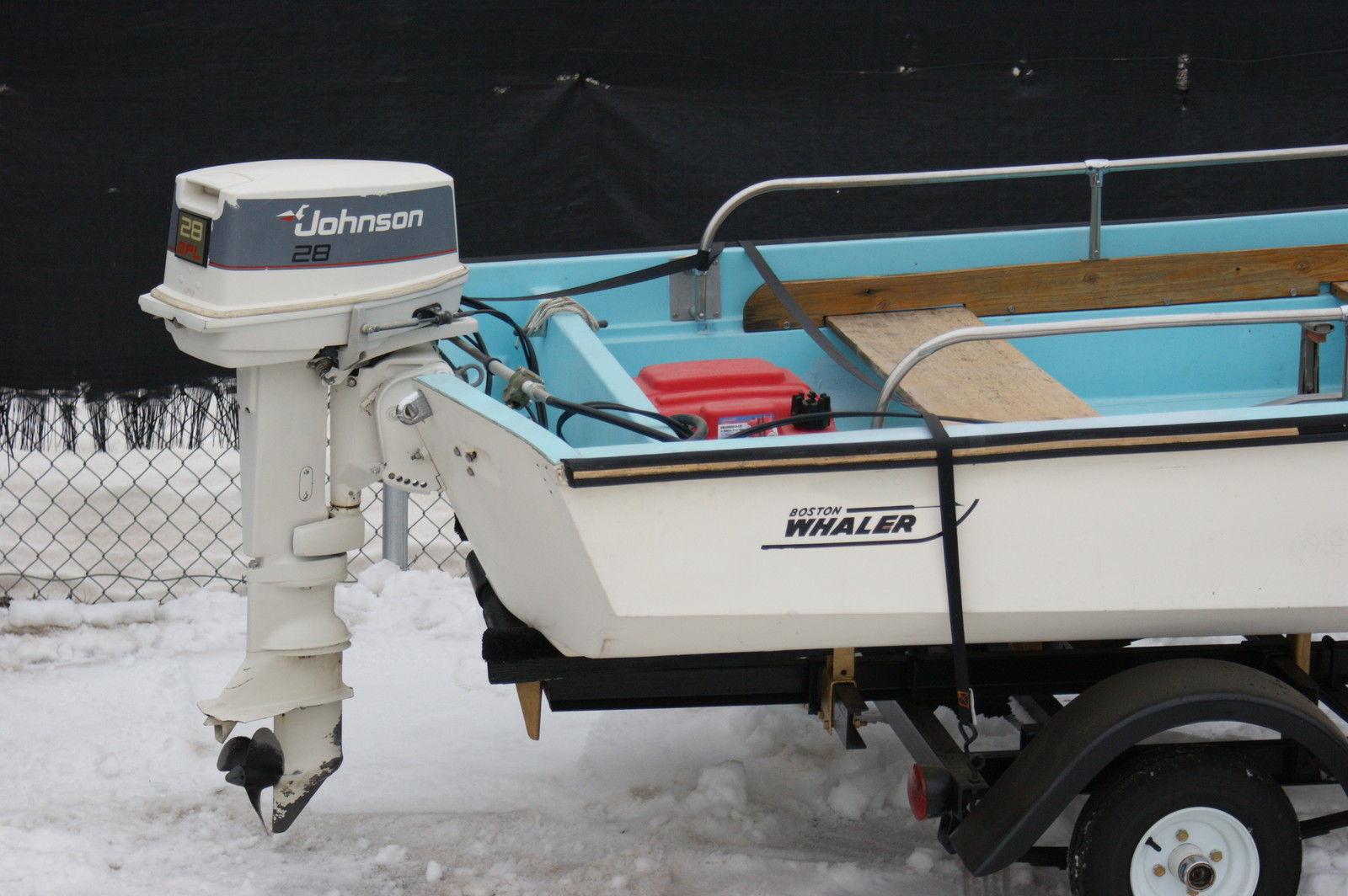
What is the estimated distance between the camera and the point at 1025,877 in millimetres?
2617

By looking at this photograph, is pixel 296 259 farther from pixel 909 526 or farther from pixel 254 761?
pixel 909 526

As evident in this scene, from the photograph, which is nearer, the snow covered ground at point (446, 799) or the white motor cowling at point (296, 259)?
Answer: the white motor cowling at point (296, 259)

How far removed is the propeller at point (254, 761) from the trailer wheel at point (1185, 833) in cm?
130

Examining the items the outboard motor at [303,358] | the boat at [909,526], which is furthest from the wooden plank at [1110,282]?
the outboard motor at [303,358]

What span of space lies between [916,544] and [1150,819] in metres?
0.58

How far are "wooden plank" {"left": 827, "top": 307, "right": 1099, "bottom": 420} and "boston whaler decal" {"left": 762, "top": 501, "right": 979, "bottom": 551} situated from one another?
33cm

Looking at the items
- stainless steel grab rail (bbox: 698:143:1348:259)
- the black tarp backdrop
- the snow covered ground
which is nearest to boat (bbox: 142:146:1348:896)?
the snow covered ground

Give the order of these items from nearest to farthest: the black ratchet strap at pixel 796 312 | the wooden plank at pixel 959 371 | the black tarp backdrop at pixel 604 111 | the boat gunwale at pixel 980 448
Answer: the boat gunwale at pixel 980 448 → the wooden plank at pixel 959 371 → the black ratchet strap at pixel 796 312 → the black tarp backdrop at pixel 604 111

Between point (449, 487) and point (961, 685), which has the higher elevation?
point (449, 487)

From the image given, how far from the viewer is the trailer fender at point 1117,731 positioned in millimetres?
2182

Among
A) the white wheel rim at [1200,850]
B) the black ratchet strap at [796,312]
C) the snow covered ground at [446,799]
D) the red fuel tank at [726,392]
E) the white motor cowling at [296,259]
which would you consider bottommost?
the snow covered ground at [446,799]

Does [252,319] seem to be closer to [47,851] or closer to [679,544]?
[679,544]

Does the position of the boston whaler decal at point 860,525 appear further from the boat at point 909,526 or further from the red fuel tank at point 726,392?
the red fuel tank at point 726,392

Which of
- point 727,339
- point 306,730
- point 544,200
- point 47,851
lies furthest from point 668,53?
point 47,851
